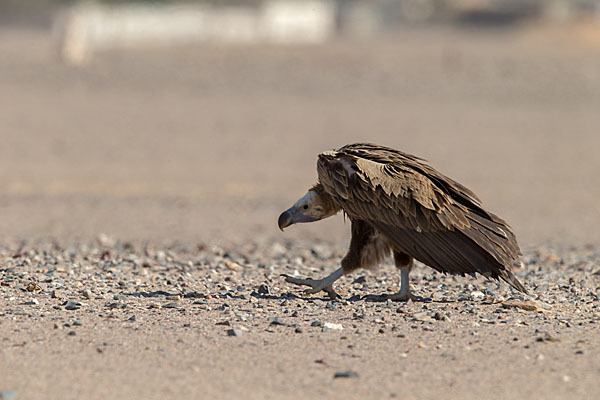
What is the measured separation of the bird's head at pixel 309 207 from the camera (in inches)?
311

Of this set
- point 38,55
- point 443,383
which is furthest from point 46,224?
point 38,55

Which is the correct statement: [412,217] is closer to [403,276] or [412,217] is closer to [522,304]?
[403,276]

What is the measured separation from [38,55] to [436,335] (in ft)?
103

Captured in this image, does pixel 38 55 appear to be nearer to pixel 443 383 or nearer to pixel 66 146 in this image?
pixel 66 146

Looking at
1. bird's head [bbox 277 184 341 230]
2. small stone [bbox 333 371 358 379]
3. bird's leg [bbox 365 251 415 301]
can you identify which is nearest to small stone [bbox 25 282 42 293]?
bird's head [bbox 277 184 341 230]

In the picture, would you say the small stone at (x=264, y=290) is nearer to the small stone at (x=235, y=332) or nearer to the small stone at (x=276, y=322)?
the small stone at (x=276, y=322)

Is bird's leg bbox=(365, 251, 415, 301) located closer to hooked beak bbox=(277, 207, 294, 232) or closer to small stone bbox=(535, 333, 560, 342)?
hooked beak bbox=(277, 207, 294, 232)

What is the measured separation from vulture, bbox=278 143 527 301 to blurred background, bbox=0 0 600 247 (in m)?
4.90

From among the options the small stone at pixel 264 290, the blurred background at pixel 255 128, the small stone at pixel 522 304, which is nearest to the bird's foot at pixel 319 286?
the small stone at pixel 264 290

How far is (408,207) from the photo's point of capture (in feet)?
24.0

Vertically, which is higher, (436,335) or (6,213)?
(436,335)

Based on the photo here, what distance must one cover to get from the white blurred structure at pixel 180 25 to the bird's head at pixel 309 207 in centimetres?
2674

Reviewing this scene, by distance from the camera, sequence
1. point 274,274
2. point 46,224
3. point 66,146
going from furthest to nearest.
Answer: point 66,146 → point 46,224 → point 274,274

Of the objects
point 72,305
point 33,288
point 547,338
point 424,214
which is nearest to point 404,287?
point 424,214
